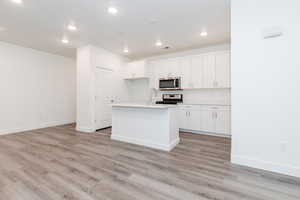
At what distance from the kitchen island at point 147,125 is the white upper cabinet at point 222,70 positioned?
1.92 m

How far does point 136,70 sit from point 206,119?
124 inches

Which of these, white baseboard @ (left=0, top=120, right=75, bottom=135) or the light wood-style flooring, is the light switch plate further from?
white baseboard @ (left=0, top=120, right=75, bottom=135)

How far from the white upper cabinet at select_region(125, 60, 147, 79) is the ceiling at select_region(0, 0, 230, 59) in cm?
89

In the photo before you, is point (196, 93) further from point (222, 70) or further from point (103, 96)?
point (103, 96)

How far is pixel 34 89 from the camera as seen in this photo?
195 inches

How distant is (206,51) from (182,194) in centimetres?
444

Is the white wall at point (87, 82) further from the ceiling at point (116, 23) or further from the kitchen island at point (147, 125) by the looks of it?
the kitchen island at point (147, 125)

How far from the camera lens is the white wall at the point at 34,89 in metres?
4.33

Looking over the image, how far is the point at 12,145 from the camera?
330 cm

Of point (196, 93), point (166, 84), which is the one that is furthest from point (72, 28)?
point (196, 93)

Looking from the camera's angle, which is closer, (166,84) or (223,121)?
(223,121)

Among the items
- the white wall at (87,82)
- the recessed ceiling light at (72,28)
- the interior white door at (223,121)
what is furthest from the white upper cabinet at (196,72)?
the recessed ceiling light at (72,28)

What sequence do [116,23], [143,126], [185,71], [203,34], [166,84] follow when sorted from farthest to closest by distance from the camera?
[166,84] < [185,71] < [203,34] < [143,126] < [116,23]

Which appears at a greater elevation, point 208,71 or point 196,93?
point 208,71
